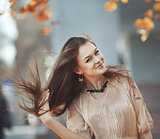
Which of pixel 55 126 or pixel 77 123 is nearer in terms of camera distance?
pixel 55 126

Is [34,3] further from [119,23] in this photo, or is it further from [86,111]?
[86,111]

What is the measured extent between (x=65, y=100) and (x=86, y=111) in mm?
117

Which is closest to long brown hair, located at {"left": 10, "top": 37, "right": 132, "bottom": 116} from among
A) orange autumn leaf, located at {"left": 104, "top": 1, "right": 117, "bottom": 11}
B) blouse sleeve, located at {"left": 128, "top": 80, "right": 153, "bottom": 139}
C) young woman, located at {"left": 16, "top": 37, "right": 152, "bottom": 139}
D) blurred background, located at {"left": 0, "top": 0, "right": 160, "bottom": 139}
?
young woman, located at {"left": 16, "top": 37, "right": 152, "bottom": 139}

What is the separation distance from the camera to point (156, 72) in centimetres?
240

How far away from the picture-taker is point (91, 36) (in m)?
2.45

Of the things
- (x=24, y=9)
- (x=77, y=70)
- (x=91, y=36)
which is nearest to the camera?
(x=77, y=70)

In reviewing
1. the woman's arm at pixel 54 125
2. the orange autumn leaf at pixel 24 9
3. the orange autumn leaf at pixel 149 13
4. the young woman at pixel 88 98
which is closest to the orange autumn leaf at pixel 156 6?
the orange autumn leaf at pixel 149 13

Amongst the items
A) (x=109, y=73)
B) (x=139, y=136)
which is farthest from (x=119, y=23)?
(x=139, y=136)

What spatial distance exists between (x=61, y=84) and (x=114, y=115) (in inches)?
11.3

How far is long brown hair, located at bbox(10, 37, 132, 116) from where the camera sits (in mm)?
1339

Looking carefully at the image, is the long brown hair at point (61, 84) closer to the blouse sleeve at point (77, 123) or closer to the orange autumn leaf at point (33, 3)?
the blouse sleeve at point (77, 123)

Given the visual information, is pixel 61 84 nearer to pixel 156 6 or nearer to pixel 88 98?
pixel 88 98

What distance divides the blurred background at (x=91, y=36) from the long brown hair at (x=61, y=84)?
0.76 m

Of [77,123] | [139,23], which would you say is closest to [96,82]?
[77,123]
